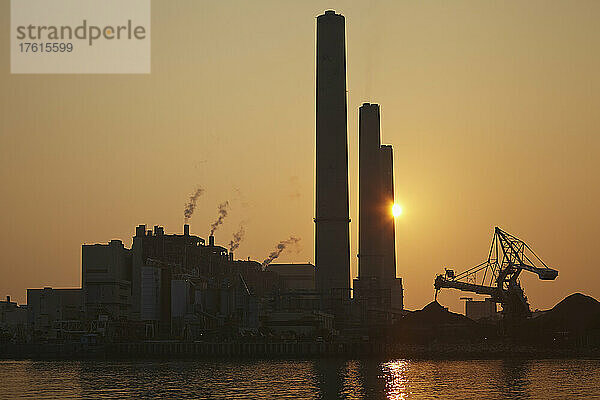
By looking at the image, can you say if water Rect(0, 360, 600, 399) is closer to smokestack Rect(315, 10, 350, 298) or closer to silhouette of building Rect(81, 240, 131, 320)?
smokestack Rect(315, 10, 350, 298)

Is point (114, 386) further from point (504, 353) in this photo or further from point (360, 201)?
point (360, 201)

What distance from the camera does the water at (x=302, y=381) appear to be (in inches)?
2901

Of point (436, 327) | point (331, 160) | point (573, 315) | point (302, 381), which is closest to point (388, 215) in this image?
point (436, 327)

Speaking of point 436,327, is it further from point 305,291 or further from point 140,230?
point 140,230

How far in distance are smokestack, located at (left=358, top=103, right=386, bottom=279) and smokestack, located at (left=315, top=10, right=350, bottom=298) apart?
2755cm

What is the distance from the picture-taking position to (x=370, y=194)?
16612cm

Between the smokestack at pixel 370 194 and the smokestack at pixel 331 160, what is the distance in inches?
1085

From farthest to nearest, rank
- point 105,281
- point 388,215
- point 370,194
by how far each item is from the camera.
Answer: point 388,215
point 370,194
point 105,281

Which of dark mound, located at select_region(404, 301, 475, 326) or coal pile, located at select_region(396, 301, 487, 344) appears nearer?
coal pile, located at select_region(396, 301, 487, 344)

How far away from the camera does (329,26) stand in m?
139

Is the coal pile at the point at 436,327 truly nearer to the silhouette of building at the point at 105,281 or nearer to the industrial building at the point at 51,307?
the silhouette of building at the point at 105,281

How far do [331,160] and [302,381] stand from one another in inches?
2179

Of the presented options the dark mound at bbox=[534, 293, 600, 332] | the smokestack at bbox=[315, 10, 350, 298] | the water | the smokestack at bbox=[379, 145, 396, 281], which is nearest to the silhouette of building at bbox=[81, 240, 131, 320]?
the water

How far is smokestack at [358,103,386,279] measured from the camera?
166m
